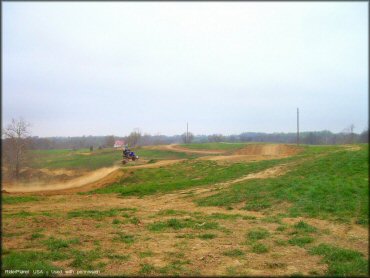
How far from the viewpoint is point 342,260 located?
22.5 ft

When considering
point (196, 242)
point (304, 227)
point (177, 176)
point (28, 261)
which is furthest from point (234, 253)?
point (177, 176)

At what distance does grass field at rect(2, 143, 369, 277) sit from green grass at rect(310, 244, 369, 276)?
0.06ft

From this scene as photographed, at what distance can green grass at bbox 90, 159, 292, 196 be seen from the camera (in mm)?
20000

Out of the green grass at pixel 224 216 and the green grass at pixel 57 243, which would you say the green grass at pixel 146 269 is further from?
the green grass at pixel 224 216

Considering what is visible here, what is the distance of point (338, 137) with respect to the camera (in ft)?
202

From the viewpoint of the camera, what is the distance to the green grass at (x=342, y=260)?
623cm

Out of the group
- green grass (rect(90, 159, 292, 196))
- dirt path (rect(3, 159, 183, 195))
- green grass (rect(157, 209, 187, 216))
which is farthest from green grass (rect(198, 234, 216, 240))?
dirt path (rect(3, 159, 183, 195))

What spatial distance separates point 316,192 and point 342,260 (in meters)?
6.90

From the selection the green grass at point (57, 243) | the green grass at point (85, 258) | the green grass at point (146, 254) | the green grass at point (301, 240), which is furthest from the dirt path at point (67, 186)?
the green grass at point (301, 240)

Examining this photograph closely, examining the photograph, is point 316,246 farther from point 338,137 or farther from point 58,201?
point 338,137

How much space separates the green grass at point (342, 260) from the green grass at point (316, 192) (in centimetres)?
295

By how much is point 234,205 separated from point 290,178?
4.55 metres

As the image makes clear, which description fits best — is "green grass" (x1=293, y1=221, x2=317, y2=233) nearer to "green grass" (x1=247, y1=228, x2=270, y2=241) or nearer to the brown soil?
the brown soil

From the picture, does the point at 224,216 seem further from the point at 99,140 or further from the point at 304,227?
the point at 99,140
